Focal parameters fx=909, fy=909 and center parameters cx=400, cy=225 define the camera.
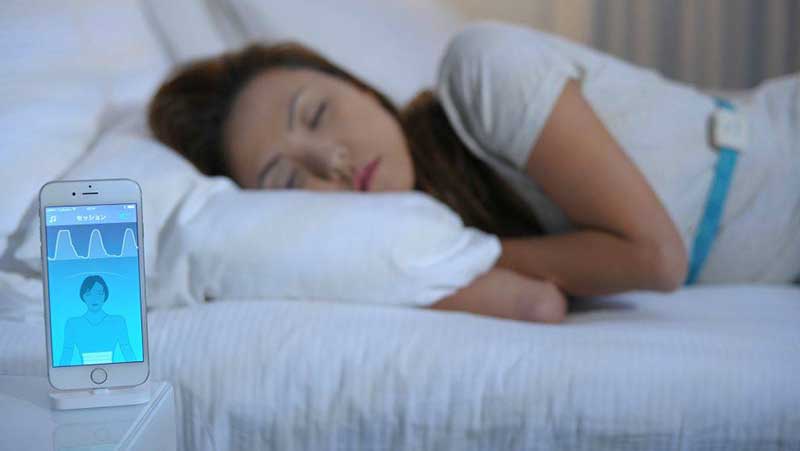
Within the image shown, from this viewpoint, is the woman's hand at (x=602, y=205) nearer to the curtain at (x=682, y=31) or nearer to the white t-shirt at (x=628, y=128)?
the white t-shirt at (x=628, y=128)

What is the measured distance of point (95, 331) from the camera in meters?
0.69

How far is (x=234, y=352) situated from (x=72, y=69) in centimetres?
58

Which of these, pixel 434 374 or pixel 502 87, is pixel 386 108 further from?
pixel 434 374

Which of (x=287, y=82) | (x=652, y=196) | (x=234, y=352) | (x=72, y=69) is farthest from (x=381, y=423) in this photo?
(x=72, y=69)

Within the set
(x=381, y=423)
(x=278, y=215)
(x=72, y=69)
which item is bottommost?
(x=381, y=423)

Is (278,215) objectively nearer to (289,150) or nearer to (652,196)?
(289,150)

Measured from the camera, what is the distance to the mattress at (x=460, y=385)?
0.82 metres

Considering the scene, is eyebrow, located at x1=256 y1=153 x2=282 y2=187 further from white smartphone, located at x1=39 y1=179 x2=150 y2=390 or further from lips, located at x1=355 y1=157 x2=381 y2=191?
white smartphone, located at x1=39 y1=179 x2=150 y2=390

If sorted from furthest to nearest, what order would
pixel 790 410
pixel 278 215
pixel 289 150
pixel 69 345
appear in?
pixel 289 150 → pixel 278 215 → pixel 790 410 → pixel 69 345

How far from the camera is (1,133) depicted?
1043mm

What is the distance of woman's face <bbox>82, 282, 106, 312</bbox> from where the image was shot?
2.26 feet

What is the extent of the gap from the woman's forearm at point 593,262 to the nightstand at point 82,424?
0.60 m

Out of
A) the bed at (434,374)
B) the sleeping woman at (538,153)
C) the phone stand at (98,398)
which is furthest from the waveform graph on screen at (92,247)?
the sleeping woman at (538,153)

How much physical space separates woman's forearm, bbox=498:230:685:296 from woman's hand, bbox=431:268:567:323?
0.07 m
